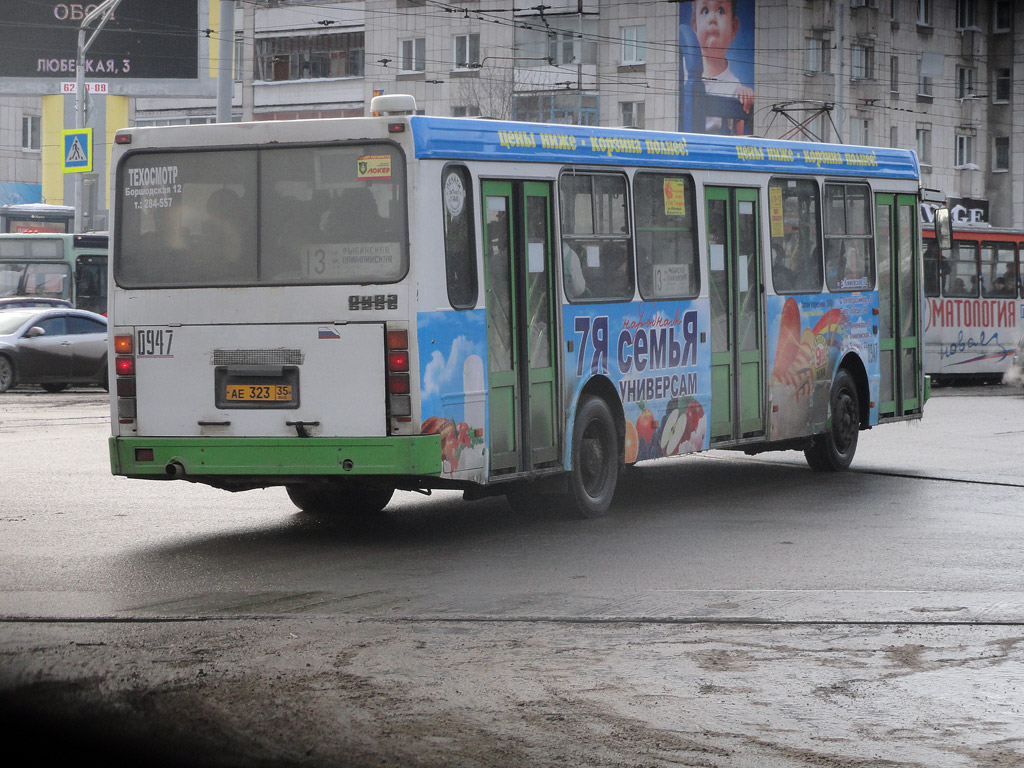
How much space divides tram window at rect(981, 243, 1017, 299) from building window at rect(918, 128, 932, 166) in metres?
36.0

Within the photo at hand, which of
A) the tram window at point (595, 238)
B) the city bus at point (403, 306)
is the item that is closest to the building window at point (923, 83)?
the city bus at point (403, 306)

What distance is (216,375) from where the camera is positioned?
35.5ft

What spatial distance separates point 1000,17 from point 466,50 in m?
21.6

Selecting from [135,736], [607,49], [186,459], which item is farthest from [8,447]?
[607,49]

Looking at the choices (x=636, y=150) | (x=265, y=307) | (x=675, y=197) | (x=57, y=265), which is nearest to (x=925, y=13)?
(x=57, y=265)

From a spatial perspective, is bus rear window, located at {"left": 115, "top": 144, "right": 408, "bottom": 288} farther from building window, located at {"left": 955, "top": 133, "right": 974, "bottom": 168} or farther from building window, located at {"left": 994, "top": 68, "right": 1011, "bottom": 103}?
building window, located at {"left": 994, "top": 68, "right": 1011, "bottom": 103}

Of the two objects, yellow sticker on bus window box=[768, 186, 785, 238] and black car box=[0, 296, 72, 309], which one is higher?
yellow sticker on bus window box=[768, 186, 785, 238]

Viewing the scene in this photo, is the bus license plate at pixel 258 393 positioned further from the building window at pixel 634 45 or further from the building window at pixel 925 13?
the building window at pixel 925 13

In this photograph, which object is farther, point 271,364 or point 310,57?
point 310,57

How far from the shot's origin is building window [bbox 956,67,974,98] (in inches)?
2778

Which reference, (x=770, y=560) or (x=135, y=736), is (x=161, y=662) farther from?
(x=770, y=560)

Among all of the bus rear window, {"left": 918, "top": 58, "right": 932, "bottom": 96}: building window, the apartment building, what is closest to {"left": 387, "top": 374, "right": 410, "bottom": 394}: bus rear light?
the bus rear window

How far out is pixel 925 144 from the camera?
69.4 meters

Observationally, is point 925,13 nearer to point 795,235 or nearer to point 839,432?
point 839,432
